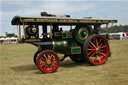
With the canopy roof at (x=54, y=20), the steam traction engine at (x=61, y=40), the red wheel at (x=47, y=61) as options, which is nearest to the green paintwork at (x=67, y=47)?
the steam traction engine at (x=61, y=40)

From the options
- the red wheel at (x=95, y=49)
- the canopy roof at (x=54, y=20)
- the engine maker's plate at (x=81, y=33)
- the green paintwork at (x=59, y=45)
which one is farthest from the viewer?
the engine maker's plate at (x=81, y=33)

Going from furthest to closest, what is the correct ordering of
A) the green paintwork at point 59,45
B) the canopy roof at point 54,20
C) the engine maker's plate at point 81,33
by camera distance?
the engine maker's plate at point 81,33 → the green paintwork at point 59,45 → the canopy roof at point 54,20

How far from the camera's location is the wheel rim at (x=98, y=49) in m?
8.58

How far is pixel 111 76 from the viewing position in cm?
602

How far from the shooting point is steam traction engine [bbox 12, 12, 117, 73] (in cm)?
744

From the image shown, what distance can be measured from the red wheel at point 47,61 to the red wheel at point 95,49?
5.33 ft

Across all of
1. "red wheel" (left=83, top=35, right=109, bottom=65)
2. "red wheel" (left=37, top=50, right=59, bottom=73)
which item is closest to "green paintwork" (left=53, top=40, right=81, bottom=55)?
"red wheel" (left=83, top=35, right=109, bottom=65)

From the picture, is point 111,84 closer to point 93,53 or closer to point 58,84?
point 58,84

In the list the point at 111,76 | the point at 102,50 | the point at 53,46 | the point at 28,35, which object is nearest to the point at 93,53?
the point at 102,50

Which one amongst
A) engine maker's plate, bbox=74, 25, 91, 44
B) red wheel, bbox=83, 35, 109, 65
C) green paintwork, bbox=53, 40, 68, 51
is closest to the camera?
green paintwork, bbox=53, 40, 68, 51

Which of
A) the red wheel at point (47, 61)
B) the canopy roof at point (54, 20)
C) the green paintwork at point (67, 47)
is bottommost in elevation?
the red wheel at point (47, 61)

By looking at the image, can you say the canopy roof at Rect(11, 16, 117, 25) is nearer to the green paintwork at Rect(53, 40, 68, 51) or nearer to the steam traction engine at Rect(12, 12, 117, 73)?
the steam traction engine at Rect(12, 12, 117, 73)

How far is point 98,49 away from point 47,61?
281cm

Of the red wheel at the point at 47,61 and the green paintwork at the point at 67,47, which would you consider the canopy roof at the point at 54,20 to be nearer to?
the green paintwork at the point at 67,47
